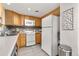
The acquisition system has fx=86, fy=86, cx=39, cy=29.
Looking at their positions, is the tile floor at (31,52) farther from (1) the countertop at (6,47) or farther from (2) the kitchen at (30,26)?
(1) the countertop at (6,47)

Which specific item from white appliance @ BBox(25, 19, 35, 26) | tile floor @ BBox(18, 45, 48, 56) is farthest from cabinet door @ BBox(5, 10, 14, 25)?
tile floor @ BBox(18, 45, 48, 56)

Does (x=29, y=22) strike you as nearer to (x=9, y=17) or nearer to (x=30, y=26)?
(x=30, y=26)

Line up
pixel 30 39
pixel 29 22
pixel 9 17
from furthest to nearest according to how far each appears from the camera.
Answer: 1. pixel 29 22
2. pixel 30 39
3. pixel 9 17

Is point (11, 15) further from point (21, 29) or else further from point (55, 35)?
point (55, 35)

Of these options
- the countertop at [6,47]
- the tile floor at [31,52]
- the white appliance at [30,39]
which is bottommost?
the tile floor at [31,52]

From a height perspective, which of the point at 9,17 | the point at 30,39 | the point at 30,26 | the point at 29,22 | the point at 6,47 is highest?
the point at 9,17

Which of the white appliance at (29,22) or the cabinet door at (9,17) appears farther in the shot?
the white appliance at (29,22)

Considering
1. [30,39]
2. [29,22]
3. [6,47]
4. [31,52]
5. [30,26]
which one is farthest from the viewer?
[30,26]

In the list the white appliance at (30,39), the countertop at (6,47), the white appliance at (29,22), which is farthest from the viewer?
Result: the white appliance at (29,22)

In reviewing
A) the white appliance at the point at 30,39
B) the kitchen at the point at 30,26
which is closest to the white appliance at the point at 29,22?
the kitchen at the point at 30,26

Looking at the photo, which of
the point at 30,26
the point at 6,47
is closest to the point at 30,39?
the point at 30,26

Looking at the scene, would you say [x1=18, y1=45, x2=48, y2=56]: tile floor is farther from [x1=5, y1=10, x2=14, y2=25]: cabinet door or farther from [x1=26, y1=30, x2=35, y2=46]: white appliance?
[x1=5, y1=10, x2=14, y2=25]: cabinet door

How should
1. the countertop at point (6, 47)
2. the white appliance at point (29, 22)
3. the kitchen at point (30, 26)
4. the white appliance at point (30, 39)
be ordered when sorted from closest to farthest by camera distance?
the countertop at point (6, 47)
the kitchen at point (30, 26)
the white appliance at point (30, 39)
the white appliance at point (29, 22)

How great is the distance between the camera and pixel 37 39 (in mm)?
5059
